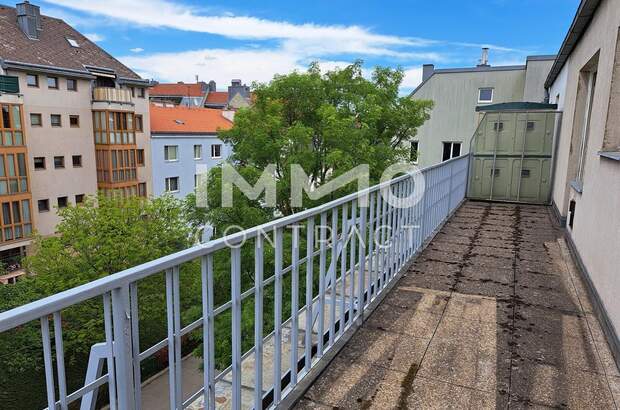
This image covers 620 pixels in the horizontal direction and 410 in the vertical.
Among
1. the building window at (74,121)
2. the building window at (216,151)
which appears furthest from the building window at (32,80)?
the building window at (216,151)

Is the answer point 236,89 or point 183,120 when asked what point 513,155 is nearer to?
point 183,120

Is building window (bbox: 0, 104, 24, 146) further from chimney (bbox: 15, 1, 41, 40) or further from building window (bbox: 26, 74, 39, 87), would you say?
chimney (bbox: 15, 1, 41, 40)

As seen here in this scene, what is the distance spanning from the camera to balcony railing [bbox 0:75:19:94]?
64.3 ft

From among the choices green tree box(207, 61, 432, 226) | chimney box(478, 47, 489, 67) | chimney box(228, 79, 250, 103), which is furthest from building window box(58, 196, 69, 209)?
chimney box(228, 79, 250, 103)

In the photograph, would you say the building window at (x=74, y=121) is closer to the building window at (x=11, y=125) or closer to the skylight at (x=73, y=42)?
the building window at (x=11, y=125)

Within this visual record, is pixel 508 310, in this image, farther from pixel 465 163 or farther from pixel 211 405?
pixel 465 163

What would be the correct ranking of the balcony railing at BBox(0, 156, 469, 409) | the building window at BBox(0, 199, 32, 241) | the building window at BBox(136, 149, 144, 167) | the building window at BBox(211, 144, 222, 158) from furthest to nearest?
the building window at BBox(211, 144, 222, 158), the building window at BBox(136, 149, 144, 167), the building window at BBox(0, 199, 32, 241), the balcony railing at BBox(0, 156, 469, 409)

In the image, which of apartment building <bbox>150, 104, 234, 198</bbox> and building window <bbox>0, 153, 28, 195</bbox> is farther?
apartment building <bbox>150, 104, 234, 198</bbox>

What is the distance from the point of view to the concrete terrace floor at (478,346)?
2.37 m

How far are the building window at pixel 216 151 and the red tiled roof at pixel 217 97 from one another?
894 inches

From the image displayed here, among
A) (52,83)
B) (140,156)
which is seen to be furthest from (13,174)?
(140,156)

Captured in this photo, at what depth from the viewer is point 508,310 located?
11.6ft

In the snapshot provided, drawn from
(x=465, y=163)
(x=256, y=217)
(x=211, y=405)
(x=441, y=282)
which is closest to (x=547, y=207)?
(x=465, y=163)

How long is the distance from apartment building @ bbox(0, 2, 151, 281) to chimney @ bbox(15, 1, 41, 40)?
48mm
